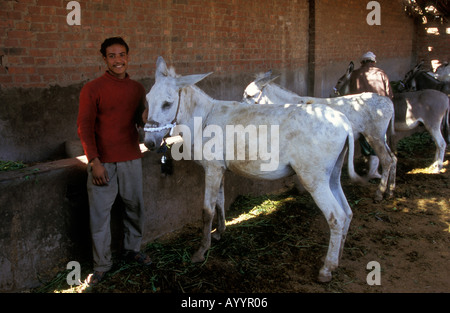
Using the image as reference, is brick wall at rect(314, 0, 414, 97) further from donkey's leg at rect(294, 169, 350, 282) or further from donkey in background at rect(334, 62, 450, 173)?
donkey's leg at rect(294, 169, 350, 282)

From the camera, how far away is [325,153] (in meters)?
3.65

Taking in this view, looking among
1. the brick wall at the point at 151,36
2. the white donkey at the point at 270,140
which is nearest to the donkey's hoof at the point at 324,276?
the white donkey at the point at 270,140

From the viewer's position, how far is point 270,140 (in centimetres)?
378

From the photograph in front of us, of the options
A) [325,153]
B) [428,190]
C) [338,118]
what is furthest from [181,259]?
→ [428,190]

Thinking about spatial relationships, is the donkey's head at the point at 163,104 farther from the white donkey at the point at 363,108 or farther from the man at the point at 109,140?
the white donkey at the point at 363,108

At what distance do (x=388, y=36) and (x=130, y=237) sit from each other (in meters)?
12.8

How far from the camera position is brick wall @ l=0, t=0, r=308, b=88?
457 centimetres

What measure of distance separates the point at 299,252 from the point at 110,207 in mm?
2188

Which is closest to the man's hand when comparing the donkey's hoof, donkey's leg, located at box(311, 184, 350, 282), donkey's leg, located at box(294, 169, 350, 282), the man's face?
the man's face

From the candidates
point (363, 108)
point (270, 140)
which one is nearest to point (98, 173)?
point (270, 140)

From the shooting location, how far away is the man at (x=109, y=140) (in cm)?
346

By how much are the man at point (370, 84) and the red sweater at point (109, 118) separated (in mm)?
A: 4349

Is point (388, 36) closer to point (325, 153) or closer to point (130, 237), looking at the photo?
point (325, 153)

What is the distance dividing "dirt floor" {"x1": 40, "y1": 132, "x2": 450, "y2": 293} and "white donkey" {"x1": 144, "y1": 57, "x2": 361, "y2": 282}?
27 cm
